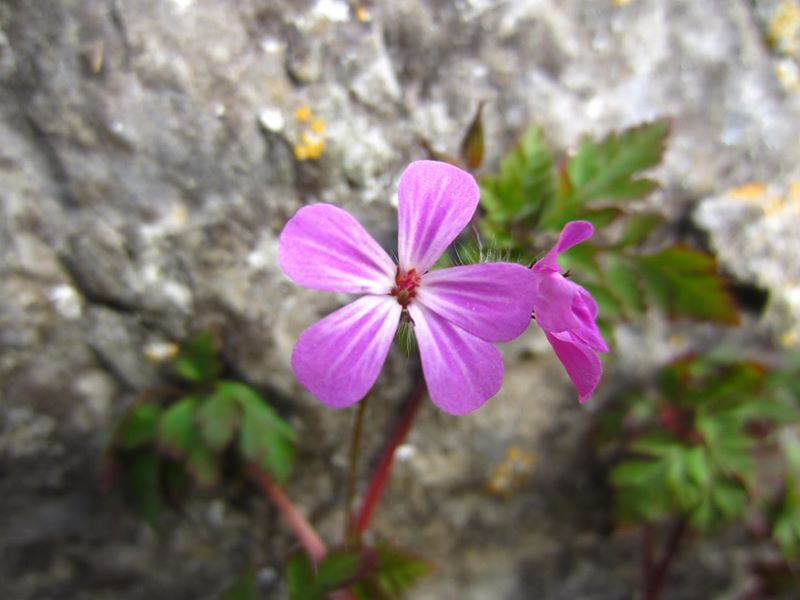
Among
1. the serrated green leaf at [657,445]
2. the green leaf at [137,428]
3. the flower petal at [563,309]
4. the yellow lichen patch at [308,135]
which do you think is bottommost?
the serrated green leaf at [657,445]

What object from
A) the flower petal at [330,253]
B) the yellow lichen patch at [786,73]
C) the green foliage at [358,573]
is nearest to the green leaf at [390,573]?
the green foliage at [358,573]

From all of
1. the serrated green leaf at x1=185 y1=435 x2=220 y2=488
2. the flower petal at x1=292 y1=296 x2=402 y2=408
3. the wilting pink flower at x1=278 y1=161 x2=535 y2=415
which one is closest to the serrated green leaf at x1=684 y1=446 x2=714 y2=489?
the wilting pink flower at x1=278 y1=161 x2=535 y2=415

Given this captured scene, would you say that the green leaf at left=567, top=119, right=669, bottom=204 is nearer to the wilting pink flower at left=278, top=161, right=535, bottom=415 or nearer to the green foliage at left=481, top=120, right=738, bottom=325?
the green foliage at left=481, top=120, right=738, bottom=325

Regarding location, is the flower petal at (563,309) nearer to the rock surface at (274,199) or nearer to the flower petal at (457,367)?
the flower petal at (457,367)

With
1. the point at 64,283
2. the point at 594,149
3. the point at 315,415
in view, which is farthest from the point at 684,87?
the point at 64,283

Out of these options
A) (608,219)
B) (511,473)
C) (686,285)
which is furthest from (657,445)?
(608,219)
